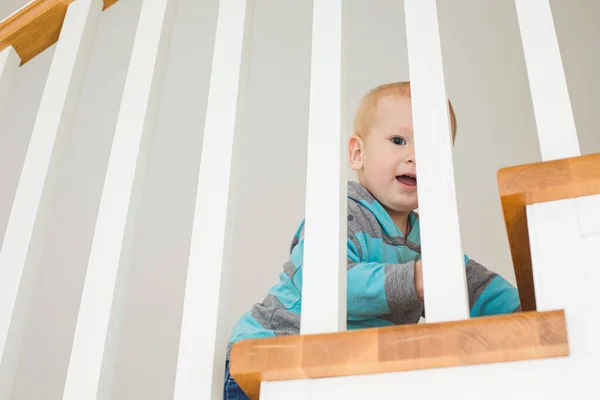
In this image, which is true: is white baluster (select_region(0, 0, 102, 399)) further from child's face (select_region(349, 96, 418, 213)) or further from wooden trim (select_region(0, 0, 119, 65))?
child's face (select_region(349, 96, 418, 213))

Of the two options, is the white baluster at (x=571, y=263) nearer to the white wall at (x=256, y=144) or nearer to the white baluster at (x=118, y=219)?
the white baluster at (x=118, y=219)

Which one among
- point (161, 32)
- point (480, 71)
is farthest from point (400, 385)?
point (480, 71)

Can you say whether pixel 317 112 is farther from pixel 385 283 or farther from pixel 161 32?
pixel 161 32

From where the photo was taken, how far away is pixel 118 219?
861mm

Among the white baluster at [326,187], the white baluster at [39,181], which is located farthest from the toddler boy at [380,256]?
the white baluster at [39,181]

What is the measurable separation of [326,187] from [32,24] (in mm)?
666

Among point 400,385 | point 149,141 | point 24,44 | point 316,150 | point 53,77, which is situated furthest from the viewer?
point 24,44

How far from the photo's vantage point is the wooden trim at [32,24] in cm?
115

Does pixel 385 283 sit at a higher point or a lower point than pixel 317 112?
lower

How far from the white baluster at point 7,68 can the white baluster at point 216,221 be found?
39 centimetres

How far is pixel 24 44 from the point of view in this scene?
46.4 inches

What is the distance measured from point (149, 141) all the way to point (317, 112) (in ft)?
0.81

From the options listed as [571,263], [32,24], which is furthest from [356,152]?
[571,263]

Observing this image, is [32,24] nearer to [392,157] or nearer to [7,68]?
[7,68]
